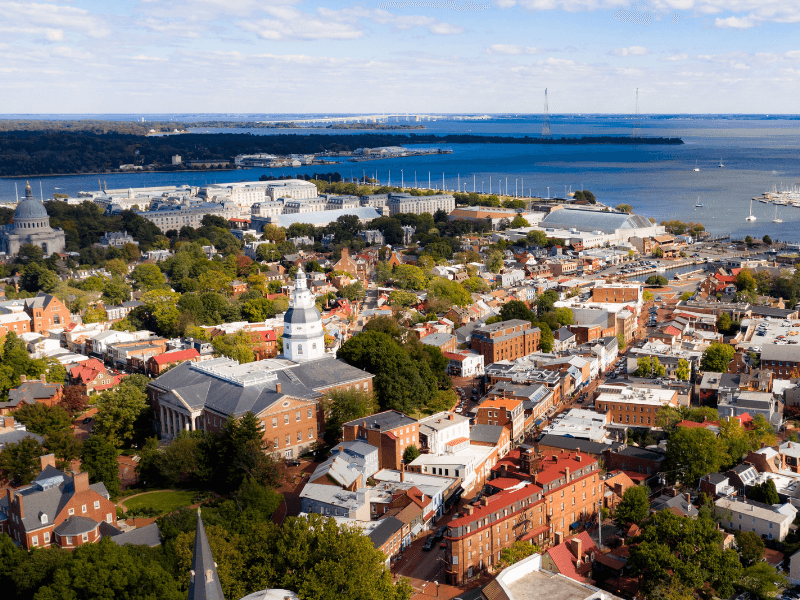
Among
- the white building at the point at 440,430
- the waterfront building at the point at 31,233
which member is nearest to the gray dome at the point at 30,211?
the waterfront building at the point at 31,233

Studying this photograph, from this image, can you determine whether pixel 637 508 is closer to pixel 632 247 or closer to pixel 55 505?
pixel 55 505

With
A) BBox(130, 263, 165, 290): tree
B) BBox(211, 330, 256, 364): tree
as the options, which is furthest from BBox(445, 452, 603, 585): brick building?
BBox(130, 263, 165, 290): tree

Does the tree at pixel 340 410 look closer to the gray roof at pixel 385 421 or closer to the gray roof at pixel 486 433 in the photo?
the gray roof at pixel 385 421

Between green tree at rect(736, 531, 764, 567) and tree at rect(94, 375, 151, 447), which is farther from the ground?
tree at rect(94, 375, 151, 447)

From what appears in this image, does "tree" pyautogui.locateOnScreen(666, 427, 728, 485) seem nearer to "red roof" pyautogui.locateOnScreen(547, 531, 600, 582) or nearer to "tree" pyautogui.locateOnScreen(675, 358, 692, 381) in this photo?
"red roof" pyautogui.locateOnScreen(547, 531, 600, 582)

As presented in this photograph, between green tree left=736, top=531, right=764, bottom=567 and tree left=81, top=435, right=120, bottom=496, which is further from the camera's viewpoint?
tree left=81, top=435, right=120, bottom=496

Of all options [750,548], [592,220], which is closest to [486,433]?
[750,548]

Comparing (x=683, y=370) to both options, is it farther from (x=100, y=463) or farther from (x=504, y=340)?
(x=100, y=463)
